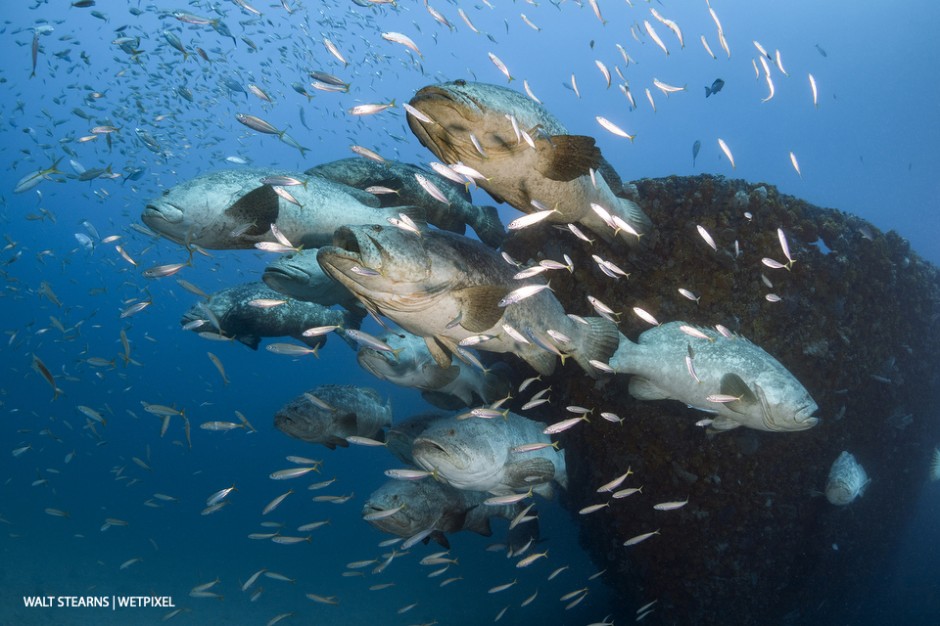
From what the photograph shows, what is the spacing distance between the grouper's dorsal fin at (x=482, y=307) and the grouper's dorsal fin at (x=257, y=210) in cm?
221

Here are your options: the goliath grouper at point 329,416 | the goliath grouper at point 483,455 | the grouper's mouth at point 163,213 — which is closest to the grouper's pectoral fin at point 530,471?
the goliath grouper at point 483,455

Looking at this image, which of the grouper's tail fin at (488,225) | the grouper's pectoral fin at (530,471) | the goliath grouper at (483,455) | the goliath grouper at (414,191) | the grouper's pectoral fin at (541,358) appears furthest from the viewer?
the grouper's tail fin at (488,225)

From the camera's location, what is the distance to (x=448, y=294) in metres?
3.84

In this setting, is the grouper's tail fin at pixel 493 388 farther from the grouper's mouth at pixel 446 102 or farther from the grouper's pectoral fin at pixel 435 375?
the grouper's mouth at pixel 446 102

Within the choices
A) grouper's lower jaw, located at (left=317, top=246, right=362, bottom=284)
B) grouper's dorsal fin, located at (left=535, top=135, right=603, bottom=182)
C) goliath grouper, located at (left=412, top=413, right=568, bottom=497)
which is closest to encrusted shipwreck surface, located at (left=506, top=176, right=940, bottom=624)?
goliath grouper, located at (left=412, top=413, right=568, bottom=497)

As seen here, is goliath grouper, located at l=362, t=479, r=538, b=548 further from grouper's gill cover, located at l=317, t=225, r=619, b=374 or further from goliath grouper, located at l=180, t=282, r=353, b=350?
goliath grouper, located at l=180, t=282, r=353, b=350

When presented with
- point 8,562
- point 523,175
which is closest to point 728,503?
point 523,175

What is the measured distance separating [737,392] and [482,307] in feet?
8.85

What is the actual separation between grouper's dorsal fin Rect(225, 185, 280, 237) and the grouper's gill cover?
1.59 metres

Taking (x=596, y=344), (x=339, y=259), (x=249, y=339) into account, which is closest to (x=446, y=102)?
(x=339, y=259)

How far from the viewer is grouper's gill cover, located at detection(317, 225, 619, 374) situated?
338 centimetres

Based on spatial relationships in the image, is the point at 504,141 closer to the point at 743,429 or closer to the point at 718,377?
the point at 718,377

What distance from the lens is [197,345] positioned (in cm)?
9231

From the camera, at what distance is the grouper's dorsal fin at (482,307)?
147 inches
